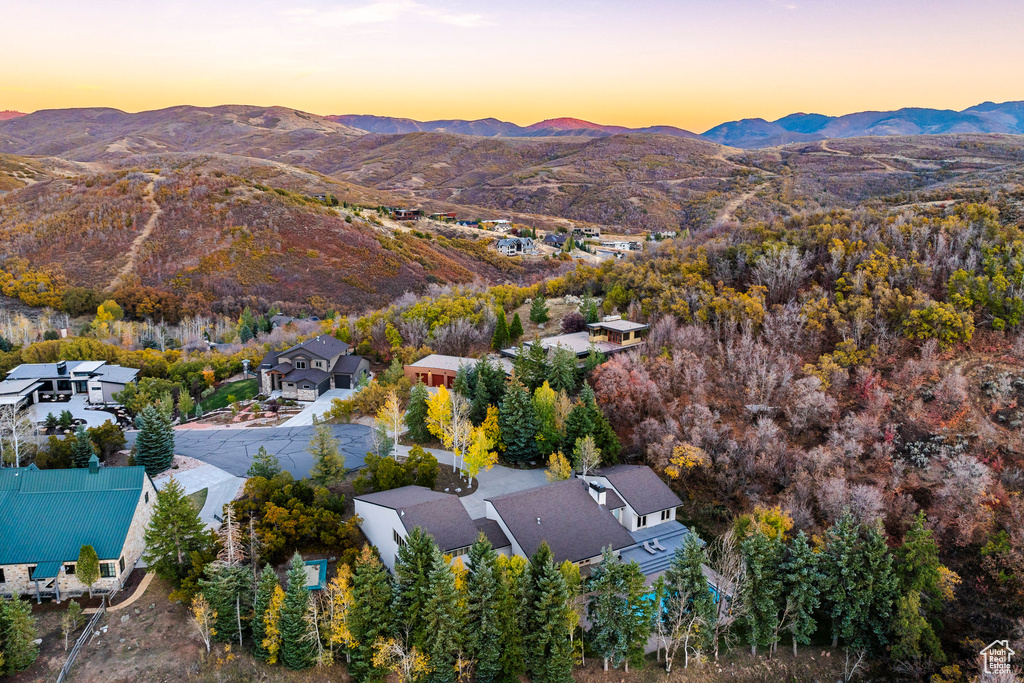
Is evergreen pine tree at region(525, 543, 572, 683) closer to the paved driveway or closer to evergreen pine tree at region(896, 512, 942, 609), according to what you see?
evergreen pine tree at region(896, 512, 942, 609)

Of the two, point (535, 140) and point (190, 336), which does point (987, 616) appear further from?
point (535, 140)

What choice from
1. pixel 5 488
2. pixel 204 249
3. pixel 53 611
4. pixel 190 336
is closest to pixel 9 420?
pixel 5 488

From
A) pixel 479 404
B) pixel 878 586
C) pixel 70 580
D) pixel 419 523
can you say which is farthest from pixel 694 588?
pixel 70 580

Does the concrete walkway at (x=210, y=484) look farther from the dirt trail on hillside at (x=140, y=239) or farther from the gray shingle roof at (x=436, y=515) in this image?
the dirt trail on hillside at (x=140, y=239)

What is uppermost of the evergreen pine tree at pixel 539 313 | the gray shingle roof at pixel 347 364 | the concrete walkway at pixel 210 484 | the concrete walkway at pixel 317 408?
the evergreen pine tree at pixel 539 313

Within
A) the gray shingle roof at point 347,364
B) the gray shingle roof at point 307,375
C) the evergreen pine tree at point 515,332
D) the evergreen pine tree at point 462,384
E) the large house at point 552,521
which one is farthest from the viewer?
the evergreen pine tree at point 515,332

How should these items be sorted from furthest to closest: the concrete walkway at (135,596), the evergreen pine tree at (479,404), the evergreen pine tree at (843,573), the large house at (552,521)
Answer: the evergreen pine tree at (479,404), the large house at (552,521), the concrete walkway at (135,596), the evergreen pine tree at (843,573)

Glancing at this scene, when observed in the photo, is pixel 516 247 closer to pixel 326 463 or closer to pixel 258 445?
pixel 258 445

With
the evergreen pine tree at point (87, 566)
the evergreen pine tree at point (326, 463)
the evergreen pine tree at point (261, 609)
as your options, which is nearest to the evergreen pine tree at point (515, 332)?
the evergreen pine tree at point (326, 463)
